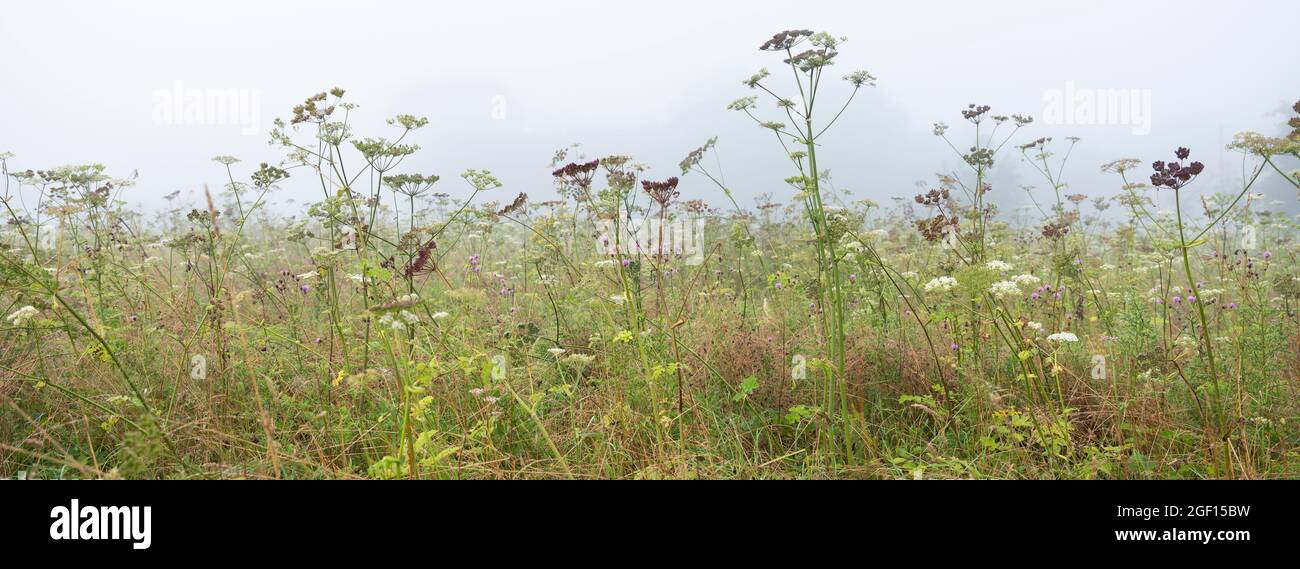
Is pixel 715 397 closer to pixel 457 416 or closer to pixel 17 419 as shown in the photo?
pixel 457 416

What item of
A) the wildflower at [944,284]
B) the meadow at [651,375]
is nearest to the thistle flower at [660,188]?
the meadow at [651,375]

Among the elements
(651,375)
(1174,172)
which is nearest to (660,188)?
(651,375)

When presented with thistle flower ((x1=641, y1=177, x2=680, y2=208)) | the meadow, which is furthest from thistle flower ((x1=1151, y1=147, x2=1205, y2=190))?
thistle flower ((x1=641, y1=177, x2=680, y2=208))

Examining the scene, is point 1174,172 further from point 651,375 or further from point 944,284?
point 651,375

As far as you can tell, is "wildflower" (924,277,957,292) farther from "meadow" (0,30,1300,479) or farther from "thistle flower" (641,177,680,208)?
"thistle flower" (641,177,680,208)

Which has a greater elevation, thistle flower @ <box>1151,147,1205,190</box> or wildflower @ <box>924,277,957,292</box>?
thistle flower @ <box>1151,147,1205,190</box>

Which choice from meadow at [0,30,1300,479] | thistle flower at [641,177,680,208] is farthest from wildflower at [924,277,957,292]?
thistle flower at [641,177,680,208]

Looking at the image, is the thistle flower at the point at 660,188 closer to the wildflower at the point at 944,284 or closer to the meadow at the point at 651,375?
the meadow at the point at 651,375

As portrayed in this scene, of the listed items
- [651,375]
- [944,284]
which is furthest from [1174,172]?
[651,375]

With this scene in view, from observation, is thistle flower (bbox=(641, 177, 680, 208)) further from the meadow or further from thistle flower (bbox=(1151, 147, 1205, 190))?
thistle flower (bbox=(1151, 147, 1205, 190))

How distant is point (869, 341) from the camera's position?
13.8 ft

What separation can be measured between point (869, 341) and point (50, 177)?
4884 mm

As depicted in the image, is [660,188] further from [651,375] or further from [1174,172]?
[1174,172]
